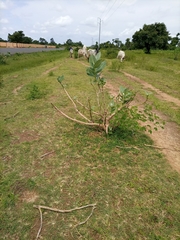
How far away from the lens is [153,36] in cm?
2986

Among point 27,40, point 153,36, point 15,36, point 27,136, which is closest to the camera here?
point 27,136

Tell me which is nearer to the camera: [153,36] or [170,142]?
[170,142]

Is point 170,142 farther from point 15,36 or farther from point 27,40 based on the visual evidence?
point 27,40

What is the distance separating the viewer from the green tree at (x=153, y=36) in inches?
1172

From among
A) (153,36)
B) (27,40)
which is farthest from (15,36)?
(153,36)

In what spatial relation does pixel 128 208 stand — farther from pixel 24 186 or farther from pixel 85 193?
pixel 24 186

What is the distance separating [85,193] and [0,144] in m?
1.69

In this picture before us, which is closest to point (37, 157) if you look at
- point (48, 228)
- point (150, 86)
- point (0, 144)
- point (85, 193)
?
point (0, 144)

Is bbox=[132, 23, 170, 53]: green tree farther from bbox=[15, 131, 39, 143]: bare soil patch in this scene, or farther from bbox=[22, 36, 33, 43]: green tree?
bbox=[22, 36, 33, 43]: green tree

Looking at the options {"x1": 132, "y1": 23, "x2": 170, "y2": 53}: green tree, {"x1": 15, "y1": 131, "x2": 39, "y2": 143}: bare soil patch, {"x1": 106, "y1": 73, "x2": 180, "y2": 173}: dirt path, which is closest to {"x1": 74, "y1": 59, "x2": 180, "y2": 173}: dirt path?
{"x1": 106, "y1": 73, "x2": 180, "y2": 173}: dirt path

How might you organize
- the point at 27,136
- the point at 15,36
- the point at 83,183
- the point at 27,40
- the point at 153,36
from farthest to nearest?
the point at 27,40 → the point at 15,36 → the point at 153,36 → the point at 27,136 → the point at 83,183

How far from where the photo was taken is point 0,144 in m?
3.02

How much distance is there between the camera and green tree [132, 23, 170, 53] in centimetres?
2978

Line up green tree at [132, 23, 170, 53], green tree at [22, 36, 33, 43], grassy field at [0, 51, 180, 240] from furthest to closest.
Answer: green tree at [22, 36, 33, 43]
green tree at [132, 23, 170, 53]
grassy field at [0, 51, 180, 240]
